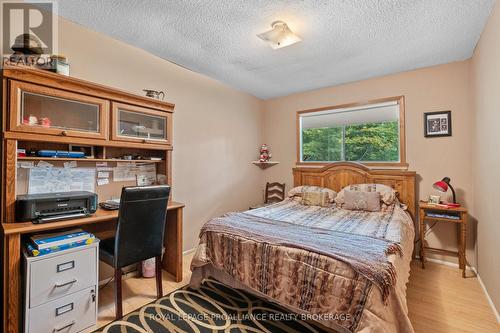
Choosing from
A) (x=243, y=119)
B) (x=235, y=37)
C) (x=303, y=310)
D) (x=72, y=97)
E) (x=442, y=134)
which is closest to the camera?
(x=303, y=310)

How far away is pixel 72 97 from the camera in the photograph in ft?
6.50

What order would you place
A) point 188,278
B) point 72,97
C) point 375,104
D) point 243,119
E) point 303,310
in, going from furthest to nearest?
point 243,119, point 375,104, point 188,278, point 72,97, point 303,310

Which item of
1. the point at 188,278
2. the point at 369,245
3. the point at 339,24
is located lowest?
the point at 188,278

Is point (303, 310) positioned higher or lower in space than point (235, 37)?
lower

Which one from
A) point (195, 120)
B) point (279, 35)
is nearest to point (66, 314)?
point (195, 120)

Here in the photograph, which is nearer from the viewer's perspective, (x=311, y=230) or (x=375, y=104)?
(x=311, y=230)

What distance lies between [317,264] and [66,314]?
6.07ft

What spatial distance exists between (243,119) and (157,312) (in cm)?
314

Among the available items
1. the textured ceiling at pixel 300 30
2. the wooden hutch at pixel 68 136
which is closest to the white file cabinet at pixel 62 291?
the wooden hutch at pixel 68 136

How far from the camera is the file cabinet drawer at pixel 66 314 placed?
62.7 inches

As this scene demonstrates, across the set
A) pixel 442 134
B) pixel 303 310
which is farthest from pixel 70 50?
pixel 442 134

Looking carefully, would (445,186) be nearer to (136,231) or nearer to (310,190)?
(310,190)

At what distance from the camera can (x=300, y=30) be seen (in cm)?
227

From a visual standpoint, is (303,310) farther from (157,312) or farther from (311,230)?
(157,312)
